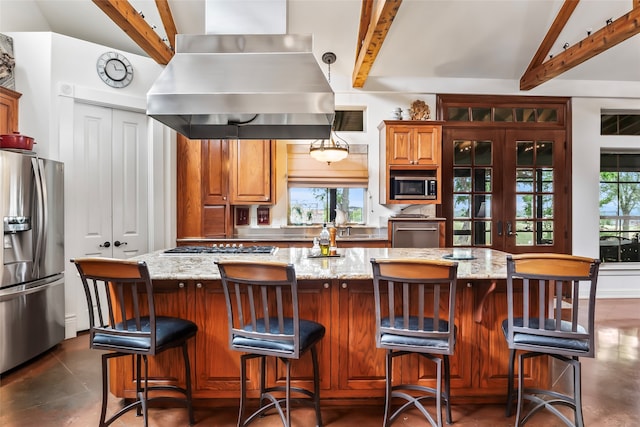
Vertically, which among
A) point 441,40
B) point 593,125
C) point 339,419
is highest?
point 441,40

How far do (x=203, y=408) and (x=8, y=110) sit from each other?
11.4ft

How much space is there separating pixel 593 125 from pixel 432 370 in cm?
502

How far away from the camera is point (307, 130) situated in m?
3.27

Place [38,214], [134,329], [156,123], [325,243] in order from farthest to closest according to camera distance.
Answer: [156,123], [38,214], [325,243], [134,329]

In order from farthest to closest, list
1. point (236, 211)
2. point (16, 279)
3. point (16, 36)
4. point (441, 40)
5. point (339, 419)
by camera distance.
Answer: point (236, 211)
point (441, 40)
point (16, 36)
point (16, 279)
point (339, 419)

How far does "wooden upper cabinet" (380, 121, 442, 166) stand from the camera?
479cm

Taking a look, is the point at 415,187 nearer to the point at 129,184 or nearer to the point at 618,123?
the point at 618,123

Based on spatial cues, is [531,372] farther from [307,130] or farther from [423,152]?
[423,152]

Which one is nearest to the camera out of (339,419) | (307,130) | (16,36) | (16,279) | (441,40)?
(339,419)

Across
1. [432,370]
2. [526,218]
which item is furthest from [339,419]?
[526,218]

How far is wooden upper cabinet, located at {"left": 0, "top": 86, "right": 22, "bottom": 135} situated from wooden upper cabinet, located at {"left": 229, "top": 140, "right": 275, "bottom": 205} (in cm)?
221

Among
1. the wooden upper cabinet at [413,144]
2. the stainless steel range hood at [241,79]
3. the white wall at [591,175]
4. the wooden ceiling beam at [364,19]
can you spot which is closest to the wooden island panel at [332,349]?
the stainless steel range hood at [241,79]

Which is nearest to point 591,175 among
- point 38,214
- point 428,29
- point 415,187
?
point 415,187

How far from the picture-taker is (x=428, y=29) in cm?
445
